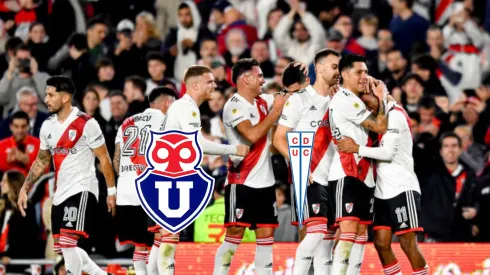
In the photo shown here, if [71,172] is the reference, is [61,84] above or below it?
above

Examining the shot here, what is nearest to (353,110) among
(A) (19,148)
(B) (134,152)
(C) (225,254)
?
(C) (225,254)

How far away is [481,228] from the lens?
1689 cm

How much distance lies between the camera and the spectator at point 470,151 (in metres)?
18.3

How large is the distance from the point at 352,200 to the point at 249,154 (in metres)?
1.40

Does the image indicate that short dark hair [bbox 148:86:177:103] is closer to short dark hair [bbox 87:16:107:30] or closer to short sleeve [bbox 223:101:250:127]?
short sleeve [bbox 223:101:250:127]

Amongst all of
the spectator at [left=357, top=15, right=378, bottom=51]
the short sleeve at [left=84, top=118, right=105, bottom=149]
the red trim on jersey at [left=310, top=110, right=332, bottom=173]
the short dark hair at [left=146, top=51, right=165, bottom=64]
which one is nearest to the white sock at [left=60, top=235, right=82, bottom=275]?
the short sleeve at [left=84, top=118, right=105, bottom=149]

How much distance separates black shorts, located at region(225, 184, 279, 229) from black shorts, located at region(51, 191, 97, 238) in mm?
1591

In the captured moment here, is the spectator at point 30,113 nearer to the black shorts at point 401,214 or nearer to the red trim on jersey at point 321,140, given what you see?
the red trim on jersey at point 321,140

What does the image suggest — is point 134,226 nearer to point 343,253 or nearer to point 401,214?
point 343,253

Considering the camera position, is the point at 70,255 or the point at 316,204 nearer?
the point at 316,204

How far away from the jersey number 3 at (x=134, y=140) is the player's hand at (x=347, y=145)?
8.32 feet

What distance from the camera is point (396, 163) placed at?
13.7m

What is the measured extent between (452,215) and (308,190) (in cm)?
361

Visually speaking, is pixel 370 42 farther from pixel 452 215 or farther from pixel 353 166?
pixel 353 166
